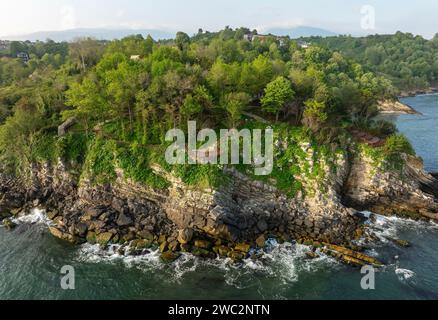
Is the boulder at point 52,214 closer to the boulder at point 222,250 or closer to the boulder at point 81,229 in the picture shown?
the boulder at point 81,229

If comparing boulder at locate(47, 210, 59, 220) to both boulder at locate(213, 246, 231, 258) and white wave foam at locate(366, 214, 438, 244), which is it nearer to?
boulder at locate(213, 246, 231, 258)

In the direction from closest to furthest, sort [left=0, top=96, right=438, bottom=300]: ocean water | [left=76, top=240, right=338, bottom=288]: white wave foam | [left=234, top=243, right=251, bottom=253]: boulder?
[left=0, top=96, right=438, bottom=300]: ocean water < [left=76, top=240, right=338, bottom=288]: white wave foam < [left=234, top=243, right=251, bottom=253]: boulder

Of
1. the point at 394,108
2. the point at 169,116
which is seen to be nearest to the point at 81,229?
the point at 169,116

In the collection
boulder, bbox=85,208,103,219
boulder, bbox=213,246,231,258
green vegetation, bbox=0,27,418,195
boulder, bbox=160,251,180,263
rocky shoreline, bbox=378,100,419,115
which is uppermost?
green vegetation, bbox=0,27,418,195

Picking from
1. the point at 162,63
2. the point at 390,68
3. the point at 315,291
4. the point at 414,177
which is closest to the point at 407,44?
the point at 390,68

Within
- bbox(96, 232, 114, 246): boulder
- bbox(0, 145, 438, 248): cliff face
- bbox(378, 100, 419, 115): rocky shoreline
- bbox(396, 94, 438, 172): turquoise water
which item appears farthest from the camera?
bbox(378, 100, 419, 115): rocky shoreline

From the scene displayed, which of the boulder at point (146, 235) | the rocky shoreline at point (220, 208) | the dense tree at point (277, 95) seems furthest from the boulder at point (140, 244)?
the dense tree at point (277, 95)

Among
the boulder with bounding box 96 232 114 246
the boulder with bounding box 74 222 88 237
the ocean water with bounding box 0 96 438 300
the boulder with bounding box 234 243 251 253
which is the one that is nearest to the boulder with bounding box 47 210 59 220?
the ocean water with bounding box 0 96 438 300
